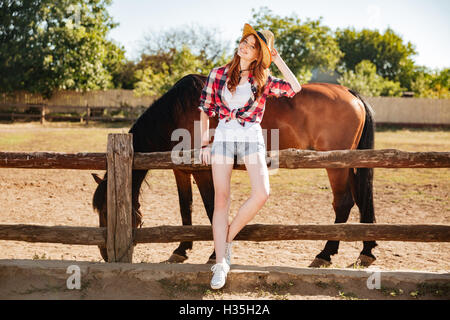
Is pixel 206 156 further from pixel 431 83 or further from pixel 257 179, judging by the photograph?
pixel 431 83

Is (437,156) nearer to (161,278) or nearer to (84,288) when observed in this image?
(161,278)

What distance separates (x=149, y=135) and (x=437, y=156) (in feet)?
8.96

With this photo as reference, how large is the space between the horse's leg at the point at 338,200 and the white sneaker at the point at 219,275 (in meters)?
1.44

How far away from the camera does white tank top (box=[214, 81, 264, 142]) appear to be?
288cm

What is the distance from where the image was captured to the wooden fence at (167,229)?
332cm

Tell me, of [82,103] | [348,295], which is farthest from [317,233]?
[82,103]

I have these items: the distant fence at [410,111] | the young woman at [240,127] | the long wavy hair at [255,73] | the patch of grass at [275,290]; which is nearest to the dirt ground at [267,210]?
the patch of grass at [275,290]

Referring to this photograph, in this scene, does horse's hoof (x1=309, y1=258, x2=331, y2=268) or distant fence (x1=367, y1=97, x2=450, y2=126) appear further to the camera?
distant fence (x1=367, y1=97, x2=450, y2=126)

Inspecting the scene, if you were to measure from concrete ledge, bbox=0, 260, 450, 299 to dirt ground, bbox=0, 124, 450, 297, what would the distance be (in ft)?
2.67

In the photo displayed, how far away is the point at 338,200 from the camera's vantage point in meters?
4.21

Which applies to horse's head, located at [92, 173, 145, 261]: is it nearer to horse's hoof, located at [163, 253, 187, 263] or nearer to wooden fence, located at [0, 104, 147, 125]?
horse's hoof, located at [163, 253, 187, 263]

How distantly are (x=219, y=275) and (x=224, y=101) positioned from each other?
1336mm

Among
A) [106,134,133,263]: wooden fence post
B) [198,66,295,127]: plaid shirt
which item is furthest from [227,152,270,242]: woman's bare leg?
[106,134,133,263]: wooden fence post
